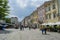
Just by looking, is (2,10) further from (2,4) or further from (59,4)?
(59,4)

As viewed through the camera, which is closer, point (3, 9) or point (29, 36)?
point (29, 36)

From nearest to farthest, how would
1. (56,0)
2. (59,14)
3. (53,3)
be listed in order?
1. (59,14)
2. (56,0)
3. (53,3)

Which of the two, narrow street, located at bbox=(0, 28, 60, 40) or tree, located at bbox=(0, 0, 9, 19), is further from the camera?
tree, located at bbox=(0, 0, 9, 19)

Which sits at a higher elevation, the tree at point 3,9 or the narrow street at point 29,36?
the tree at point 3,9

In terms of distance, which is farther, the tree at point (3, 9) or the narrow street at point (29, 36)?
the tree at point (3, 9)

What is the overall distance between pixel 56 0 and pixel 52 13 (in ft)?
19.8

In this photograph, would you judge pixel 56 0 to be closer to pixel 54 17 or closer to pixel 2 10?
pixel 54 17

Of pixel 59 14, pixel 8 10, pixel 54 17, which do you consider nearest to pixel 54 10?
pixel 54 17

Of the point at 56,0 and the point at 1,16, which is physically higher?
the point at 56,0

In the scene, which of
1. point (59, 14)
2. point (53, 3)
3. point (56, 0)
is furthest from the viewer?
point (53, 3)

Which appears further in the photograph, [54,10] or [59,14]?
[54,10]

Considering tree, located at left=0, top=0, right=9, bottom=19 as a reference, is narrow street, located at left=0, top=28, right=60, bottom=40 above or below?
below

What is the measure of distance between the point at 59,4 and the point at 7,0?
16.3m

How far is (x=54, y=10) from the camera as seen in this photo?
59.4 m
